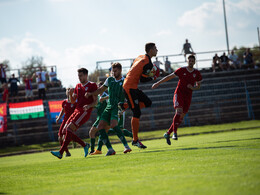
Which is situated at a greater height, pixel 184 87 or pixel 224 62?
pixel 224 62

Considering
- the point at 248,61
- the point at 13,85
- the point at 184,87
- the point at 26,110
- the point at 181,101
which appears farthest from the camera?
the point at 248,61

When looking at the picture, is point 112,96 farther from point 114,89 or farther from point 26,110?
point 26,110

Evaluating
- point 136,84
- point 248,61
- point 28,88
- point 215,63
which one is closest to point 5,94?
point 28,88

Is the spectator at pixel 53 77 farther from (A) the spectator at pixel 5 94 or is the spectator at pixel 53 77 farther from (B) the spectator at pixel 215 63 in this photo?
(B) the spectator at pixel 215 63

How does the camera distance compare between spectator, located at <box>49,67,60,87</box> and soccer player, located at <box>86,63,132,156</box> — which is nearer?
soccer player, located at <box>86,63,132,156</box>

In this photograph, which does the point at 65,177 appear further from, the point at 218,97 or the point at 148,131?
the point at 218,97

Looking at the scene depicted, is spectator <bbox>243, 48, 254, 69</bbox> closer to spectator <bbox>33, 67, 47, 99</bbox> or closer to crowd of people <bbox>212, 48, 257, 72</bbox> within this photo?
crowd of people <bbox>212, 48, 257, 72</bbox>

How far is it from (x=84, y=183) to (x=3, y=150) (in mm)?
20600

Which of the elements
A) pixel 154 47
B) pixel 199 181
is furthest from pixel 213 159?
pixel 154 47

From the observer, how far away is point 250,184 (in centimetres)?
408

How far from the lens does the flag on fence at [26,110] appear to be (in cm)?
2677

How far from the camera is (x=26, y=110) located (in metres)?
26.8

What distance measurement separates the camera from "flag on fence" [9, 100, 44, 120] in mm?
26766

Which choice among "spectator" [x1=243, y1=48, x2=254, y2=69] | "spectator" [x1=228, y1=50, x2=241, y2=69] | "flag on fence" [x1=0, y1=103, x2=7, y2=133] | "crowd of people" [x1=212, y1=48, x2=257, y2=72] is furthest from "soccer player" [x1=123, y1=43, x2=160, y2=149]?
"spectator" [x1=243, y1=48, x2=254, y2=69]
